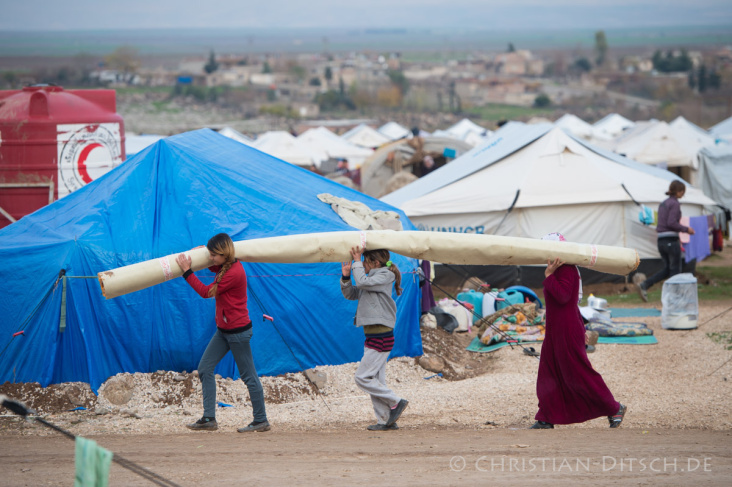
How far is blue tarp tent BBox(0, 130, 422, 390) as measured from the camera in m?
7.85

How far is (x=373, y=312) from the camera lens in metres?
6.42

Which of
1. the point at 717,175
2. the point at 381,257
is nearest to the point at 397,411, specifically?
the point at 381,257

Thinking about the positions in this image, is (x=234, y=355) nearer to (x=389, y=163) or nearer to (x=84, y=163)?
(x=84, y=163)

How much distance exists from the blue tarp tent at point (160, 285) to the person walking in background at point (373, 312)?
6.85ft

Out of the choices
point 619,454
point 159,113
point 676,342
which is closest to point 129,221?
point 619,454

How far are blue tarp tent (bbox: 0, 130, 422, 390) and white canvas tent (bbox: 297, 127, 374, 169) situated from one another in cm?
2205

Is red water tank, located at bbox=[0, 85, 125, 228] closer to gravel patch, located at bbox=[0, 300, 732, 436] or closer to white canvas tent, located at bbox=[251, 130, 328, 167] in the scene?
gravel patch, located at bbox=[0, 300, 732, 436]

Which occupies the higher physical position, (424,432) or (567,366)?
(567,366)

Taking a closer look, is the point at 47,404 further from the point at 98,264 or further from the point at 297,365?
the point at 297,365

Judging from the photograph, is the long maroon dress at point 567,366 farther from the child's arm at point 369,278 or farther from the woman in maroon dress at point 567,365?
the child's arm at point 369,278

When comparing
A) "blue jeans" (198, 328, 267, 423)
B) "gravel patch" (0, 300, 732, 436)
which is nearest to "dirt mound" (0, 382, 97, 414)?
"gravel patch" (0, 300, 732, 436)

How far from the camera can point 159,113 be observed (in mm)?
76688

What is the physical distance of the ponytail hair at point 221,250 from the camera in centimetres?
630

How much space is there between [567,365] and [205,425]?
120 inches
